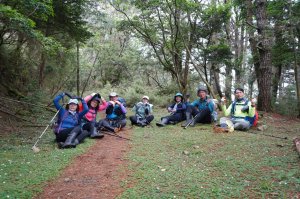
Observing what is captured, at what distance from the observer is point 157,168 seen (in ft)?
15.3

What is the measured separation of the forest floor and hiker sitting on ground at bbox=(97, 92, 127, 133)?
1415 mm

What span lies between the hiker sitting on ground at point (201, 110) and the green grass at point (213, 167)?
1890 mm

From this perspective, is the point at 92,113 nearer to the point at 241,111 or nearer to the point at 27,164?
the point at 27,164

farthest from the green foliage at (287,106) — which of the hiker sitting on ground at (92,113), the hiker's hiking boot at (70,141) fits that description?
the hiker's hiking boot at (70,141)

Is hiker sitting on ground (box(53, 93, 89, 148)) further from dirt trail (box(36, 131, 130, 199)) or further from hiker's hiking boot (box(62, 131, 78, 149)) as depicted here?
dirt trail (box(36, 131, 130, 199))

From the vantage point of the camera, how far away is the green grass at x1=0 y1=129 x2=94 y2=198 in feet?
12.7

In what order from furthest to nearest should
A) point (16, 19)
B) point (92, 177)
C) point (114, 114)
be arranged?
1. point (114, 114)
2. point (16, 19)
3. point (92, 177)

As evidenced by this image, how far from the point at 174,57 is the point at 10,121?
28.8 feet

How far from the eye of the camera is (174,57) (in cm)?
1439

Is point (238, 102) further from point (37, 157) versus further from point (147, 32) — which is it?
point (147, 32)

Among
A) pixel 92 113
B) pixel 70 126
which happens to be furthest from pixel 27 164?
pixel 92 113

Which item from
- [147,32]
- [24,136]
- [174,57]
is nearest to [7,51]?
[24,136]

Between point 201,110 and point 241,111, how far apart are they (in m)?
1.53

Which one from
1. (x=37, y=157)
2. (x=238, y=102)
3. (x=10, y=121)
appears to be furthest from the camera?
(x=10, y=121)
